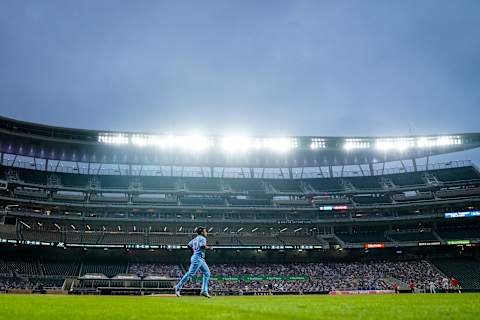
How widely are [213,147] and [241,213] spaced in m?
13.1

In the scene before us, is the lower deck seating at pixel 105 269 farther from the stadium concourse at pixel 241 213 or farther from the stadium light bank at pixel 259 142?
the stadium light bank at pixel 259 142

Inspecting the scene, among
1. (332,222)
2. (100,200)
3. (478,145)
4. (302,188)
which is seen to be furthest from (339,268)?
(100,200)

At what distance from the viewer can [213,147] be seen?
71.0m

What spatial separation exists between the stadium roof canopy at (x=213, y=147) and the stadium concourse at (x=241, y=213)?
0.74ft

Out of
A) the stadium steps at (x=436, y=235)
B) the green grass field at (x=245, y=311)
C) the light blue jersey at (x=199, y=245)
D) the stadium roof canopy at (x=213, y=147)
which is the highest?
the stadium roof canopy at (x=213, y=147)

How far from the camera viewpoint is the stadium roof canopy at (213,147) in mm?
64119

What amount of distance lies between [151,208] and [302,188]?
2922 centimetres

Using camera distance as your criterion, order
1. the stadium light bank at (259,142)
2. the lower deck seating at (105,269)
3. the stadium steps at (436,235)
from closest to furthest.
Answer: the lower deck seating at (105,269) → the stadium light bank at (259,142) → the stadium steps at (436,235)

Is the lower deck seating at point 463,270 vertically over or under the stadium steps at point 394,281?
over

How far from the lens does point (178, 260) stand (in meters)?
67.1

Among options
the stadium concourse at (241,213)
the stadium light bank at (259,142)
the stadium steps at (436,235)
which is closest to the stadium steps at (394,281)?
the stadium concourse at (241,213)

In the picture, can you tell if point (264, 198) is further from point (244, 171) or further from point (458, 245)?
point (458, 245)

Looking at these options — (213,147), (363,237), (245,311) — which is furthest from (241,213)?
(245,311)

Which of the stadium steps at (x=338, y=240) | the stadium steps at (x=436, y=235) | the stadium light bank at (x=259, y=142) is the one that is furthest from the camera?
the stadium steps at (x=338, y=240)
